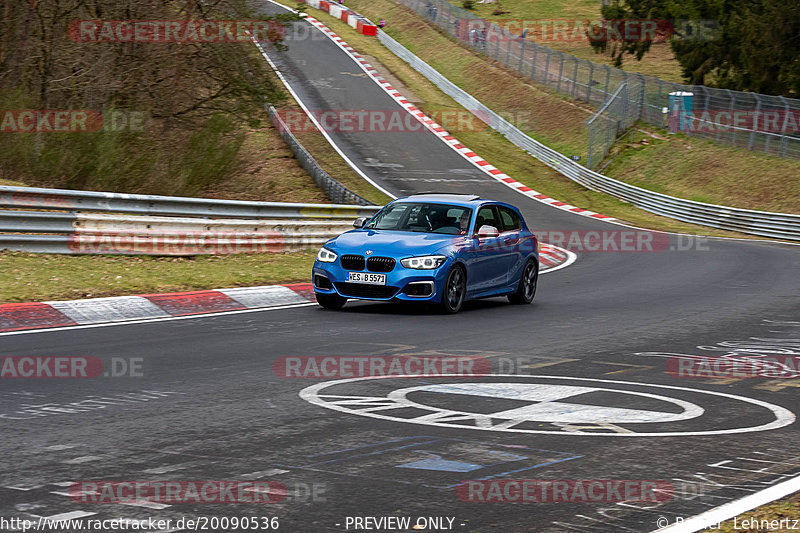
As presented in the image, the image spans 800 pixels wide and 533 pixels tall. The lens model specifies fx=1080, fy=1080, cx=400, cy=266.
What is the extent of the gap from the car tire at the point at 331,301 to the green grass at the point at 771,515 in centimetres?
884

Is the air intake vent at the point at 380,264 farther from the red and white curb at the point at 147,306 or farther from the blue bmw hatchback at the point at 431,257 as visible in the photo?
the red and white curb at the point at 147,306

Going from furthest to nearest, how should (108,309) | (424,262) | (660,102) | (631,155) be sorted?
1. (660,102)
2. (631,155)
3. (424,262)
4. (108,309)

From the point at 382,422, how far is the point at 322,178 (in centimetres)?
2488

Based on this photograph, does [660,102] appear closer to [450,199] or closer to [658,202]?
[658,202]

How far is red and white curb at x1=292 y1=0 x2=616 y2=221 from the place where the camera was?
3666cm

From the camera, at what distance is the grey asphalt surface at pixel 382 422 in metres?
5.25

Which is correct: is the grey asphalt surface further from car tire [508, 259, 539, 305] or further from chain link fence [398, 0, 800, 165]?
chain link fence [398, 0, 800, 165]

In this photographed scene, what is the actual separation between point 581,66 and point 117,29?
28.7m

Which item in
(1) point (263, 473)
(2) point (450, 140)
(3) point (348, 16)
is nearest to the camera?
(1) point (263, 473)

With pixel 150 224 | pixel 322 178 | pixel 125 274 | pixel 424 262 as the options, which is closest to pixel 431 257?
pixel 424 262

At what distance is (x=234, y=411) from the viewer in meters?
7.46

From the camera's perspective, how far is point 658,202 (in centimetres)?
3875

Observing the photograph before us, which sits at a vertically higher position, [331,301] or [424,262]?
[424,262]

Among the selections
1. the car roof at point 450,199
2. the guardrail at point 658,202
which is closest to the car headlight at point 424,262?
the car roof at point 450,199
